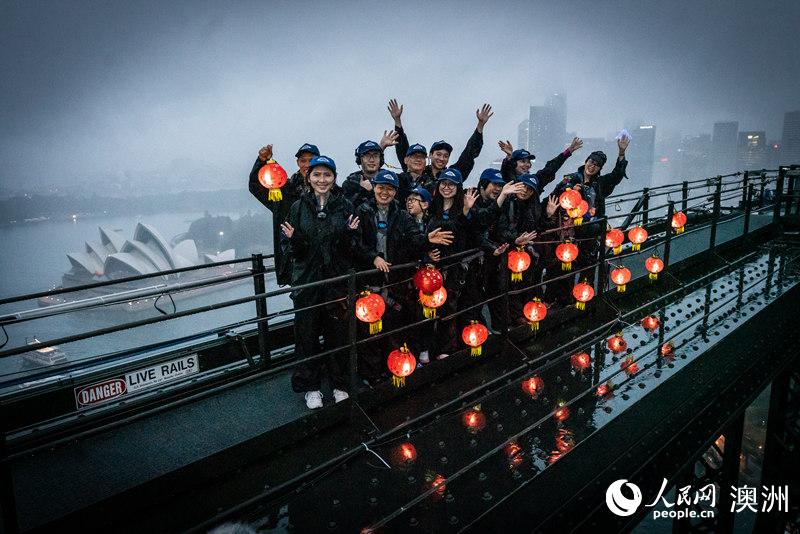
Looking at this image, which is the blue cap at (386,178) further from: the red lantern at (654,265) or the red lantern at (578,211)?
the red lantern at (654,265)

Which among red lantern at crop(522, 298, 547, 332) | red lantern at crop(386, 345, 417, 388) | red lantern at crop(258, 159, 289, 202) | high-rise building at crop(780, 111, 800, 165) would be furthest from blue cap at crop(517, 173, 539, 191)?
high-rise building at crop(780, 111, 800, 165)

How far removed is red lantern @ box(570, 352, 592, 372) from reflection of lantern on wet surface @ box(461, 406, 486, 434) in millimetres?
1411

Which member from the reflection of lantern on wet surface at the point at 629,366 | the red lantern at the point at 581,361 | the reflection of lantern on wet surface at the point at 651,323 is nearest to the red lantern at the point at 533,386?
the red lantern at the point at 581,361

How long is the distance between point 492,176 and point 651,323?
294 centimetres

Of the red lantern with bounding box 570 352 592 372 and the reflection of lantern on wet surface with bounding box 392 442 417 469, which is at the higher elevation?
the red lantern with bounding box 570 352 592 372

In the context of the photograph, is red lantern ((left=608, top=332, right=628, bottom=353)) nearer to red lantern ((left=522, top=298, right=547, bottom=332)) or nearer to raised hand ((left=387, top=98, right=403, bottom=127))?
red lantern ((left=522, top=298, right=547, bottom=332))

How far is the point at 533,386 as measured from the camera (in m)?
4.46

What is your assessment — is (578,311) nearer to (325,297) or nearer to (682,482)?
(682,482)

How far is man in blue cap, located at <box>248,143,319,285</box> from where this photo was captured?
453 centimetres

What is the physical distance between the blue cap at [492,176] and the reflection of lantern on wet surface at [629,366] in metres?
2.42

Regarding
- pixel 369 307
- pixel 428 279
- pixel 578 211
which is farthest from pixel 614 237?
pixel 369 307

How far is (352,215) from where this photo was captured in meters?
4.16

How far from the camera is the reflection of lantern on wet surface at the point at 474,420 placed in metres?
3.80

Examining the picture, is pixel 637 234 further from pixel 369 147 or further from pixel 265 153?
pixel 265 153
